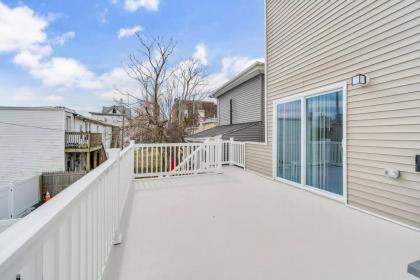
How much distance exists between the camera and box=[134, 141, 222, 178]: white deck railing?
21.1ft

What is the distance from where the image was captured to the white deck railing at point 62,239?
27.4 inches

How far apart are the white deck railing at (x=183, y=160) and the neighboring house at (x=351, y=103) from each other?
187 cm

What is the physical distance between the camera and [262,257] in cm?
237

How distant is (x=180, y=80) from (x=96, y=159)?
35.6 feet

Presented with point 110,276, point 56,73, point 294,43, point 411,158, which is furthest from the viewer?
point 56,73

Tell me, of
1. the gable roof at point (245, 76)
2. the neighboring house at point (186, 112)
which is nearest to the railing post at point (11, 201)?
the neighboring house at point (186, 112)

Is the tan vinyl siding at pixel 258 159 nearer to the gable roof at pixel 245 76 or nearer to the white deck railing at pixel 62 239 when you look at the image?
the gable roof at pixel 245 76

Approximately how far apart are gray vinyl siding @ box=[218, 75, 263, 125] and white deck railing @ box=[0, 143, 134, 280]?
7809 mm

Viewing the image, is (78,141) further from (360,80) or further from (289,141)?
(360,80)

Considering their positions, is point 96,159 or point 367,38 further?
point 96,159

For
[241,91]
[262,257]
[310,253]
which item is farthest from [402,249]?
[241,91]

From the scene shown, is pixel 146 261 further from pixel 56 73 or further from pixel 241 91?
pixel 56 73

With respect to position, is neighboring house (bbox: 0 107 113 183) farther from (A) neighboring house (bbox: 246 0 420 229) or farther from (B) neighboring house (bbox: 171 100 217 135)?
(A) neighboring house (bbox: 246 0 420 229)

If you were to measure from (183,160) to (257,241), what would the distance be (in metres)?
4.30
